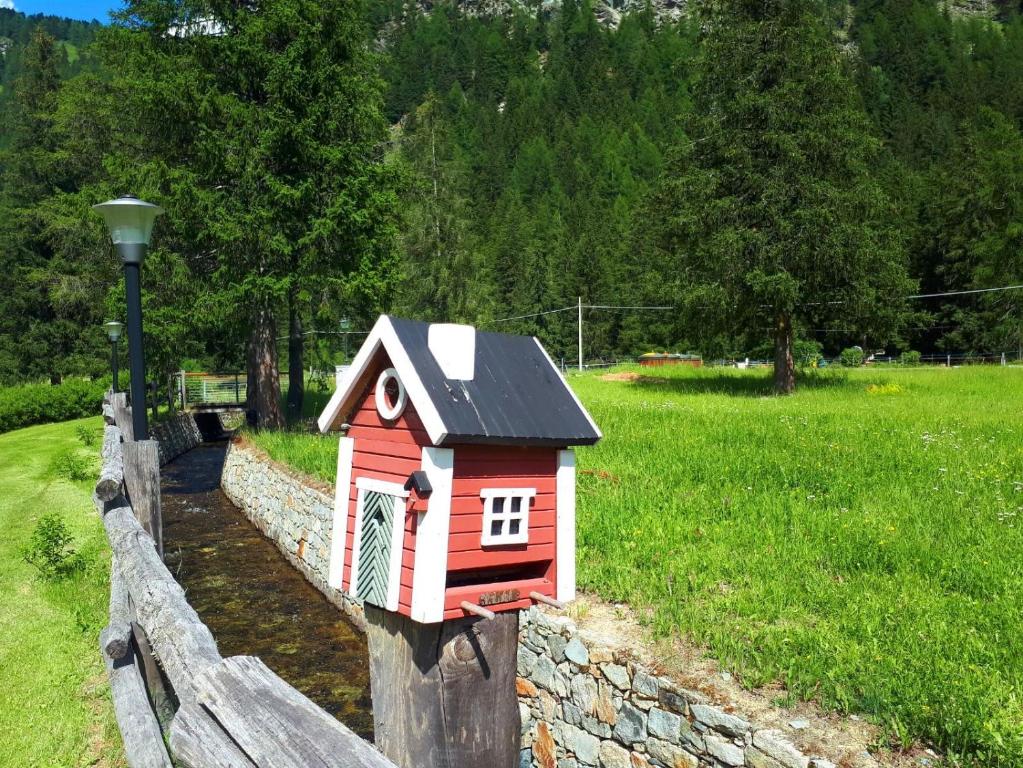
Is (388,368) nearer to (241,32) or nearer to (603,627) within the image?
(603,627)

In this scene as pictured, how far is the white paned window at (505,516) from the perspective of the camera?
265 cm

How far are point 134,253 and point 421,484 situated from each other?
202 inches

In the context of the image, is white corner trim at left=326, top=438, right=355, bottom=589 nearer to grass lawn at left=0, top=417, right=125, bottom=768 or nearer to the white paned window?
the white paned window

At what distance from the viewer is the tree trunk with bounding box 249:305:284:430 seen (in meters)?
20.0

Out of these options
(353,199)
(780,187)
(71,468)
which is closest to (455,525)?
(353,199)

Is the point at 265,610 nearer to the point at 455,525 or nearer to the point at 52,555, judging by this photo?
the point at 52,555

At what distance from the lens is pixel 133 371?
6340mm

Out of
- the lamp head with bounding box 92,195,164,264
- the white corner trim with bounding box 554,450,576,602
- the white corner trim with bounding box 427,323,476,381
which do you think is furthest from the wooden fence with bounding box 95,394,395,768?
the lamp head with bounding box 92,195,164,264

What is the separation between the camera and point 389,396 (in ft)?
9.39

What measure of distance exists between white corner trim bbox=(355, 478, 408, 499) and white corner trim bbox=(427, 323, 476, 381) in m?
0.45

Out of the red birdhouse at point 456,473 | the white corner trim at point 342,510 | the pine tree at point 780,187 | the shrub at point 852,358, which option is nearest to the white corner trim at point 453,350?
the red birdhouse at point 456,473

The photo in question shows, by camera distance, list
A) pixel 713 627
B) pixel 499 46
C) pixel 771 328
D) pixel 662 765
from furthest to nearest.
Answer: pixel 499 46 < pixel 771 328 < pixel 713 627 < pixel 662 765

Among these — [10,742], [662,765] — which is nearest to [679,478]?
[662,765]

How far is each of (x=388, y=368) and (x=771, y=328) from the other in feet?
82.5
